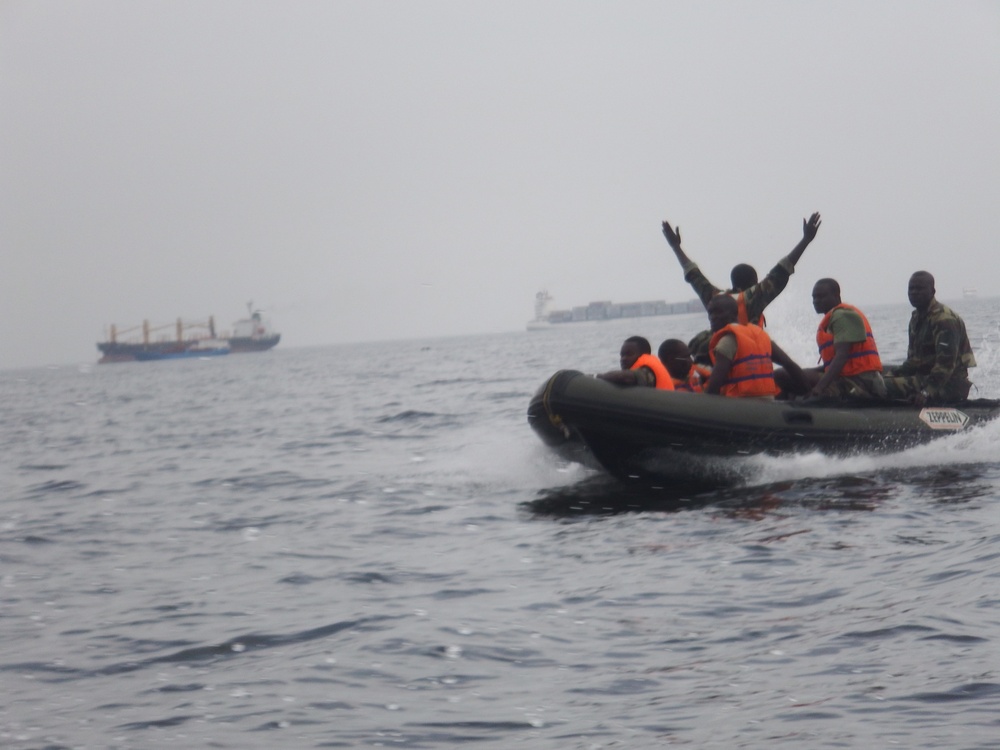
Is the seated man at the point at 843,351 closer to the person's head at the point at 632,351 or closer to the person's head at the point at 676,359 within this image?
the person's head at the point at 676,359

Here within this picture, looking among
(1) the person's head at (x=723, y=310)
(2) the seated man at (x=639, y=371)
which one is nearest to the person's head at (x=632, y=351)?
(2) the seated man at (x=639, y=371)

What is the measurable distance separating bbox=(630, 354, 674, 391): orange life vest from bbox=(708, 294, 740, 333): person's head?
592 millimetres

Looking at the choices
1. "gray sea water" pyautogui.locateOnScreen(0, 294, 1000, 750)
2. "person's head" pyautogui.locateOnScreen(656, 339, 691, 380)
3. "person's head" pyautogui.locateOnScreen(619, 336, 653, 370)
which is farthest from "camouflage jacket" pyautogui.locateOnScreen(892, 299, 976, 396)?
"person's head" pyautogui.locateOnScreen(619, 336, 653, 370)

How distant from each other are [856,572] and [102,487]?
9229 millimetres

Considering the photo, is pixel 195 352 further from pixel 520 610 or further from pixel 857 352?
pixel 520 610

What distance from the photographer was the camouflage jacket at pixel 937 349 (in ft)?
32.3

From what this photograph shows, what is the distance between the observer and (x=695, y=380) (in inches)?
387

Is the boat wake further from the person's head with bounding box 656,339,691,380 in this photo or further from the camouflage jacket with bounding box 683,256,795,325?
the camouflage jacket with bounding box 683,256,795,325

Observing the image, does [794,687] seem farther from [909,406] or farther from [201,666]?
[909,406]

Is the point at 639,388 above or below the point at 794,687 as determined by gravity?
above

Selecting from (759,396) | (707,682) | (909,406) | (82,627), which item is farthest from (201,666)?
(909,406)

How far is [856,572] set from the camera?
599 cm

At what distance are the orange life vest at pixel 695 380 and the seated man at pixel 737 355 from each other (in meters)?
0.28

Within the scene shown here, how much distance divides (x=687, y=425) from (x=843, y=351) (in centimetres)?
152
